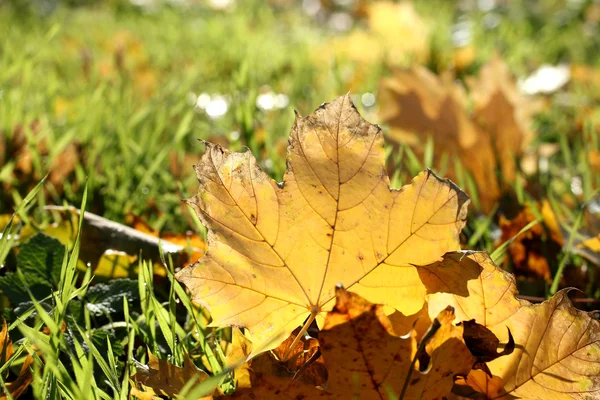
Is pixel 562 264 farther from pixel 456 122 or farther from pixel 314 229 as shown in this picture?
pixel 456 122

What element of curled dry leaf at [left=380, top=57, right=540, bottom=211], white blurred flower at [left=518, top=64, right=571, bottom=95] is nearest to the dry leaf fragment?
curled dry leaf at [left=380, top=57, right=540, bottom=211]

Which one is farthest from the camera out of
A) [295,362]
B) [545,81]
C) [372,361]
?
[545,81]

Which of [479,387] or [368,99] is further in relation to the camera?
[368,99]

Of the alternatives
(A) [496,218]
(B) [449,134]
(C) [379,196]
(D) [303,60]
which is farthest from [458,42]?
(C) [379,196]

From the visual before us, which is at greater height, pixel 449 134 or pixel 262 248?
pixel 262 248

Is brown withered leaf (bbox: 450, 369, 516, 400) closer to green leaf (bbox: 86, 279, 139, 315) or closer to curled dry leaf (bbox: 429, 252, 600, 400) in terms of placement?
curled dry leaf (bbox: 429, 252, 600, 400)

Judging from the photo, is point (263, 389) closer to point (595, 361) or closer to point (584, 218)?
point (595, 361)

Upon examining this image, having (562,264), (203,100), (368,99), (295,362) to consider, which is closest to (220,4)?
(203,100)
